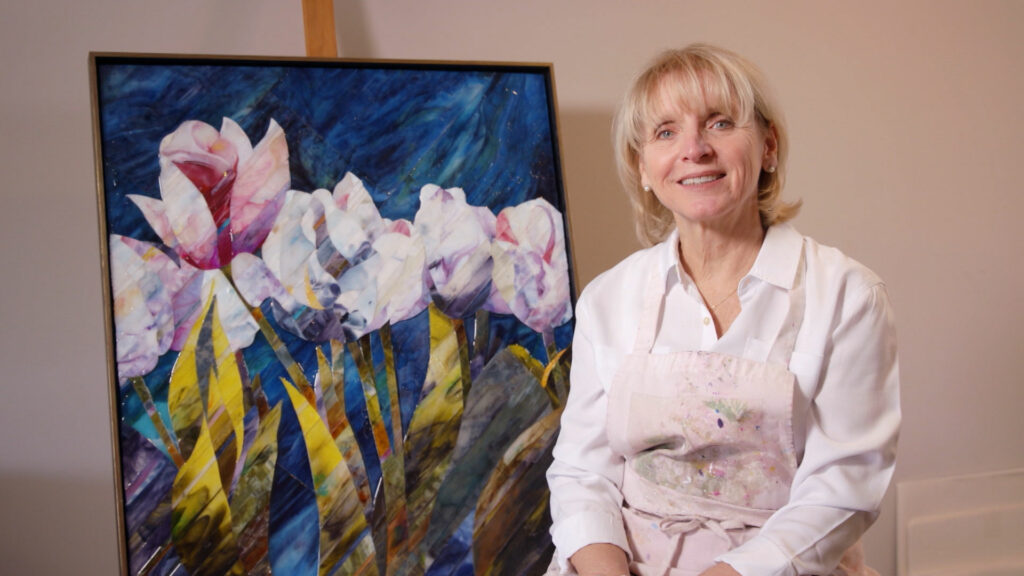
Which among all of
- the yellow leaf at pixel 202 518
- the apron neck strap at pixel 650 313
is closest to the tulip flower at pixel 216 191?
the yellow leaf at pixel 202 518

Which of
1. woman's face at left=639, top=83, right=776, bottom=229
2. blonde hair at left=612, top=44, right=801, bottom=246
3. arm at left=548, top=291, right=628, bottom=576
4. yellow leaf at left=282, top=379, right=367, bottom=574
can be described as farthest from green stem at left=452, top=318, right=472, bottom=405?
woman's face at left=639, top=83, right=776, bottom=229

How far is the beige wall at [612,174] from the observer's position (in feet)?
7.04

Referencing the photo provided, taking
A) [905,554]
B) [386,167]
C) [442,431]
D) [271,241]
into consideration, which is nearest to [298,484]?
[442,431]

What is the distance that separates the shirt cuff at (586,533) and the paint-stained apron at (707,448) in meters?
0.04

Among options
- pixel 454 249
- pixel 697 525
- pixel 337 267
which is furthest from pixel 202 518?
pixel 697 525

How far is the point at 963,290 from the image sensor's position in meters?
3.00

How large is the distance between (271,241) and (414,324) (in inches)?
14.1

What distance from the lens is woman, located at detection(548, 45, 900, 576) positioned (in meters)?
1.43

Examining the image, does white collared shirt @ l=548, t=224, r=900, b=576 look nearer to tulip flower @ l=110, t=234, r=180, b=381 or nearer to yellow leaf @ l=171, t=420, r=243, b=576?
yellow leaf @ l=171, t=420, r=243, b=576

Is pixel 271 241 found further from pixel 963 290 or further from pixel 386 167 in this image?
pixel 963 290

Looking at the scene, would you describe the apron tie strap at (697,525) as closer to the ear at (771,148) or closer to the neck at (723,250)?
the neck at (723,250)

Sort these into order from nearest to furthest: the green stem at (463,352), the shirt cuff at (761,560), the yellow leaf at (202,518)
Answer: the shirt cuff at (761,560)
the yellow leaf at (202,518)
the green stem at (463,352)

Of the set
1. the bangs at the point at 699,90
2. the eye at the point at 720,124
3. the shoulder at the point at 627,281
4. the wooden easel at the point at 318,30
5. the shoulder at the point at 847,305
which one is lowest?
the shoulder at the point at 847,305

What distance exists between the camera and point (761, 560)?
4.48 feet
